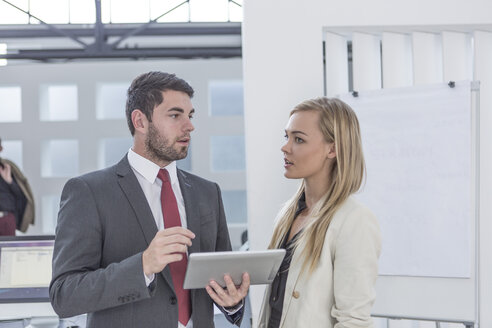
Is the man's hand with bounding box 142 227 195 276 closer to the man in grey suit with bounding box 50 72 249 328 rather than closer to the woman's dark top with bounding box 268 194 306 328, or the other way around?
the man in grey suit with bounding box 50 72 249 328

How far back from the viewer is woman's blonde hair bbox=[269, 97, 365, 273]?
1.87m

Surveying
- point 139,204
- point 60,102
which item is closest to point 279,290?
point 139,204

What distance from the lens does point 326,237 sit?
1.84 m

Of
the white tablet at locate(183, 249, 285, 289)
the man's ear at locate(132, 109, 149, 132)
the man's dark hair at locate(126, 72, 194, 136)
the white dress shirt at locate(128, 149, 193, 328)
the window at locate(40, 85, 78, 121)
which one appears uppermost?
the window at locate(40, 85, 78, 121)

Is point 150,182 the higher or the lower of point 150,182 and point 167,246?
the higher

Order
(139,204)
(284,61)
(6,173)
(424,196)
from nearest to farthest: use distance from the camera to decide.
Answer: (139,204) < (424,196) < (284,61) < (6,173)

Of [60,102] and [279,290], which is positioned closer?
[279,290]

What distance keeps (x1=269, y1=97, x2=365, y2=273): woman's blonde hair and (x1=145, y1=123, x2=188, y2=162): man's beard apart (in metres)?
0.48

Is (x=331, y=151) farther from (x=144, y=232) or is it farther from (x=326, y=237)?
(x=144, y=232)

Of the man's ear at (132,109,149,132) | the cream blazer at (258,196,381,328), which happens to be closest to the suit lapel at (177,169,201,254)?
the man's ear at (132,109,149,132)

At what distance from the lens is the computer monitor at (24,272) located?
2.68m

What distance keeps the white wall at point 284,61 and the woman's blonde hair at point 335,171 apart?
1476 millimetres

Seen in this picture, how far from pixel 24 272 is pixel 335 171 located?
1.58m

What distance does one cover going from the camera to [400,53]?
3.53 metres
